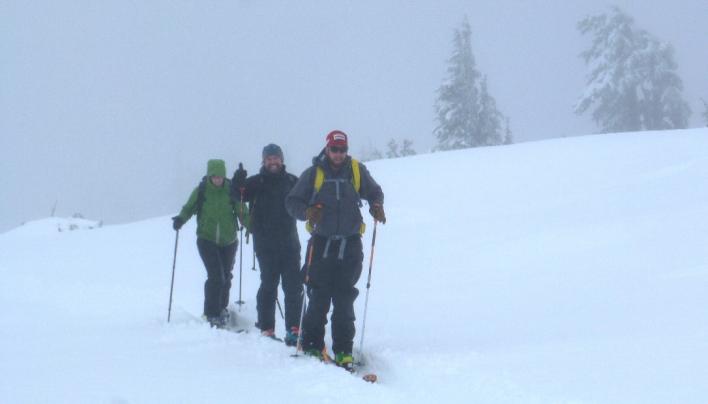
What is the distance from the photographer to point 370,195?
20.6 ft

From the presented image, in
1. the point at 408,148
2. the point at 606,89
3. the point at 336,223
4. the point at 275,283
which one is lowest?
the point at 275,283

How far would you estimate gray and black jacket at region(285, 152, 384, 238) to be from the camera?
20.0ft

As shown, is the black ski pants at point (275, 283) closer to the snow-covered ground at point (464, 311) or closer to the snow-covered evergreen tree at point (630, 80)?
the snow-covered ground at point (464, 311)

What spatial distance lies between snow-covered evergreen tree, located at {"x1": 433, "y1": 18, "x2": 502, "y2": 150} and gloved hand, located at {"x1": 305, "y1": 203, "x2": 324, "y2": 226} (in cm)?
3422

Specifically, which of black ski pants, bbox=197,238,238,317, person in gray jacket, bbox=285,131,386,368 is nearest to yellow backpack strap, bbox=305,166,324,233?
person in gray jacket, bbox=285,131,386,368

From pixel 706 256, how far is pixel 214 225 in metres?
5.73

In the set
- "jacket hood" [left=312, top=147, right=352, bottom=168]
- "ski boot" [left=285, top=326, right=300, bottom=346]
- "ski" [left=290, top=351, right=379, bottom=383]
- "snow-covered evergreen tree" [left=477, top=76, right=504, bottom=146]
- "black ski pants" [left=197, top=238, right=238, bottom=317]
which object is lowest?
"ski" [left=290, top=351, right=379, bottom=383]

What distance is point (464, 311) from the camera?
25.5ft

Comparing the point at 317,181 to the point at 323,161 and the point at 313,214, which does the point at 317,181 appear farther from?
the point at 313,214

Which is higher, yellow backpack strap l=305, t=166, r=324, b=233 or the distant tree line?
the distant tree line

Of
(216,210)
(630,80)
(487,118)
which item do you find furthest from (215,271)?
(630,80)

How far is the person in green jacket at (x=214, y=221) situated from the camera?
27.2ft

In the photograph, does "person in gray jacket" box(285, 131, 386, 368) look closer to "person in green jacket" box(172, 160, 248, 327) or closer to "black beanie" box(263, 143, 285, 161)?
"black beanie" box(263, 143, 285, 161)

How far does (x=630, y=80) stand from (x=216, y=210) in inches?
1373
